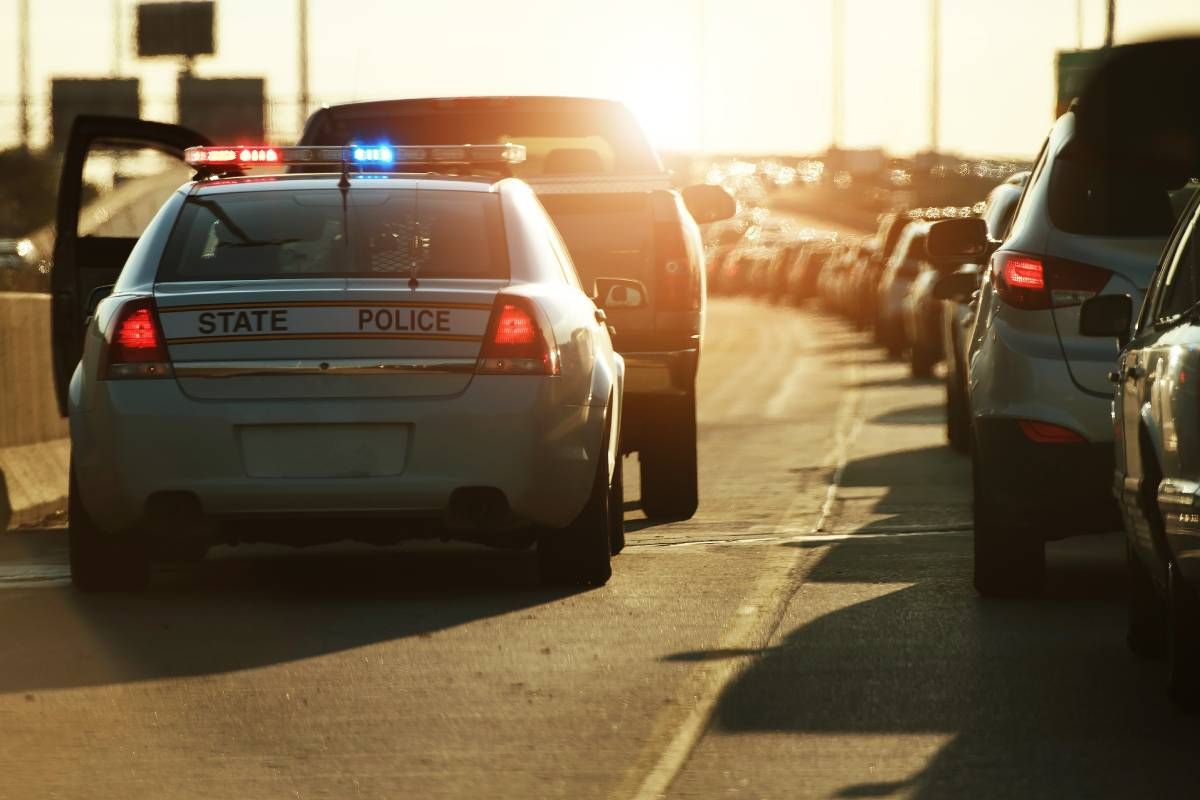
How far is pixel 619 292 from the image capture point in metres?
11.3

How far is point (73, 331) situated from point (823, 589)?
432cm

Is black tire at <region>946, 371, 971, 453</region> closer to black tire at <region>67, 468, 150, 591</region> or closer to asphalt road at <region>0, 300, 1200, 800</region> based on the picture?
asphalt road at <region>0, 300, 1200, 800</region>

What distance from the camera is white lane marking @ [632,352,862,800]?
6.33 metres

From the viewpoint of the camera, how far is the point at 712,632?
867 centimetres

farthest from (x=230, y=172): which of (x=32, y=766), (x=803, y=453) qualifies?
(x=803, y=453)

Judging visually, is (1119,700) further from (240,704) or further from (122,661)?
(122,661)

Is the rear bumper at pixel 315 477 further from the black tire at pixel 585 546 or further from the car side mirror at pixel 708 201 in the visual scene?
the car side mirror at pixel 708 201

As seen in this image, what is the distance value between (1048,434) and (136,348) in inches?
125

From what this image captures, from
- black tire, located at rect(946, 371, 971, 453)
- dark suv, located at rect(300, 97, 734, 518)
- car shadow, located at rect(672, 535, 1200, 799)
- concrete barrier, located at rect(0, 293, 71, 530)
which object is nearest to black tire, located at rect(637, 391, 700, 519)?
dark suv, located at rect(300, 97, 734, 518)

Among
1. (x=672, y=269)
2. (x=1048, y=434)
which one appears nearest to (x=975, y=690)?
(x=1048, y=434)

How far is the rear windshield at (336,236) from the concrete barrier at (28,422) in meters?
3.93

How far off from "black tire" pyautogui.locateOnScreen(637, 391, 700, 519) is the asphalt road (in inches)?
21.3

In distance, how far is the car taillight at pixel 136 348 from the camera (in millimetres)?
9320

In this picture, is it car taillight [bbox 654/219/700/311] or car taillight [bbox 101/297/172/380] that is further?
car taillight [bbox 654/219/700/311]
